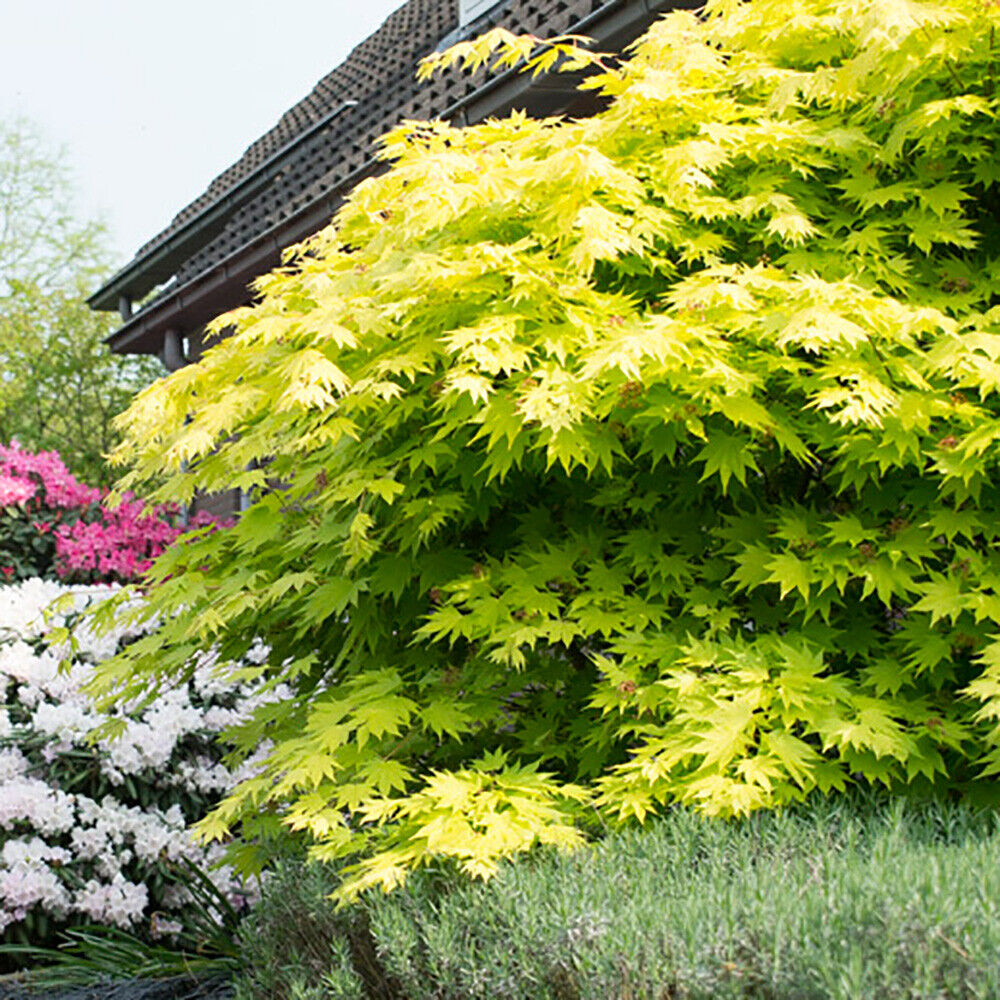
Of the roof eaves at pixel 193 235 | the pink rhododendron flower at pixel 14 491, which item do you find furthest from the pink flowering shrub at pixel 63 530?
the roof eaves at pixel 193 235

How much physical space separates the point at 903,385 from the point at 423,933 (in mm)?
2181

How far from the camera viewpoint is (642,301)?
14.4 feet

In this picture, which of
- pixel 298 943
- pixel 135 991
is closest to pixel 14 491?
pixel 135 991

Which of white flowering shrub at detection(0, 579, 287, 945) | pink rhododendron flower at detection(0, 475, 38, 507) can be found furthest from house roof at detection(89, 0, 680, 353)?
white flowering shrub at detection(0, 579, 287, 945)

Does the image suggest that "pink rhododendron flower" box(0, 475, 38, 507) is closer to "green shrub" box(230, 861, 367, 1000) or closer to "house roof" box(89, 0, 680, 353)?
"house roof" box(89, 0, 680, 353)

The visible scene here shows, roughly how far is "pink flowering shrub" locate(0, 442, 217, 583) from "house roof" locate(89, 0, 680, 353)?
9.21 ft

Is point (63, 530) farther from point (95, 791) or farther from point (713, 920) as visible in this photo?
point (713, 920)

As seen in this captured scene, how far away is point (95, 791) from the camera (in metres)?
6.48

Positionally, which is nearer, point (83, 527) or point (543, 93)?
point (543, 93)

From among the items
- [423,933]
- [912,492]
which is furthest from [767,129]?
[423,933]

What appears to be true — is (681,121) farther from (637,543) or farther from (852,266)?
(637,543)

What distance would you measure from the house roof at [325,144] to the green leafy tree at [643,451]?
9.31ft

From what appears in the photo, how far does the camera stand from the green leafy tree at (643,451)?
12.3 ft

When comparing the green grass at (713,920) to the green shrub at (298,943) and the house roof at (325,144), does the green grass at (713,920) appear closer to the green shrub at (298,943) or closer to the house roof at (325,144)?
the green shrub at (298,943)
